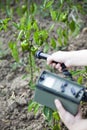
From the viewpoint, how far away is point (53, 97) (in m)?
1.47

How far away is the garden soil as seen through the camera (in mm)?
2006

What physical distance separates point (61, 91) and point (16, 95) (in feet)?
2.51

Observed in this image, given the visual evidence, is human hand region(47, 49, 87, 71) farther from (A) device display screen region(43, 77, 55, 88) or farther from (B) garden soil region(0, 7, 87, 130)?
(B) garden soil region(0, 7, 87, 130)

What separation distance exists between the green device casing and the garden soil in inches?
16.0

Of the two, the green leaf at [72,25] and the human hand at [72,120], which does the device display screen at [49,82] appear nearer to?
the human hand at [72,120]

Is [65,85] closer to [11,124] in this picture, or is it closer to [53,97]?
[53,97]

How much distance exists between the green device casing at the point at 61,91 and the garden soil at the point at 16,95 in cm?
41

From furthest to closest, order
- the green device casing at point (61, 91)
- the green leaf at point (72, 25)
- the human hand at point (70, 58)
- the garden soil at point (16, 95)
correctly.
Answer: the green leaf at point (72, 25) < the garden soil at point (16, 95) < the human hand at point (70, 58) < the green device casing at point (61, 91)

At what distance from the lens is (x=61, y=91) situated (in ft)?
4.72

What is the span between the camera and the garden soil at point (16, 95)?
2.01 meters

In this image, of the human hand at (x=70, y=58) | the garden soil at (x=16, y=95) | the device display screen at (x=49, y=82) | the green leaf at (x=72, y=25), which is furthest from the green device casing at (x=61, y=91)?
the green leaf at (x=72, y=25)

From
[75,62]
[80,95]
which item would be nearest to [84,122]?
[80,95]

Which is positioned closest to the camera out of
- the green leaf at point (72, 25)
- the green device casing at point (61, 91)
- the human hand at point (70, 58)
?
the green device casing at point (61, 91)

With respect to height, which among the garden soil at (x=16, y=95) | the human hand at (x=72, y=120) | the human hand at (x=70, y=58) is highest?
the human hand at (x=70, y=58)
